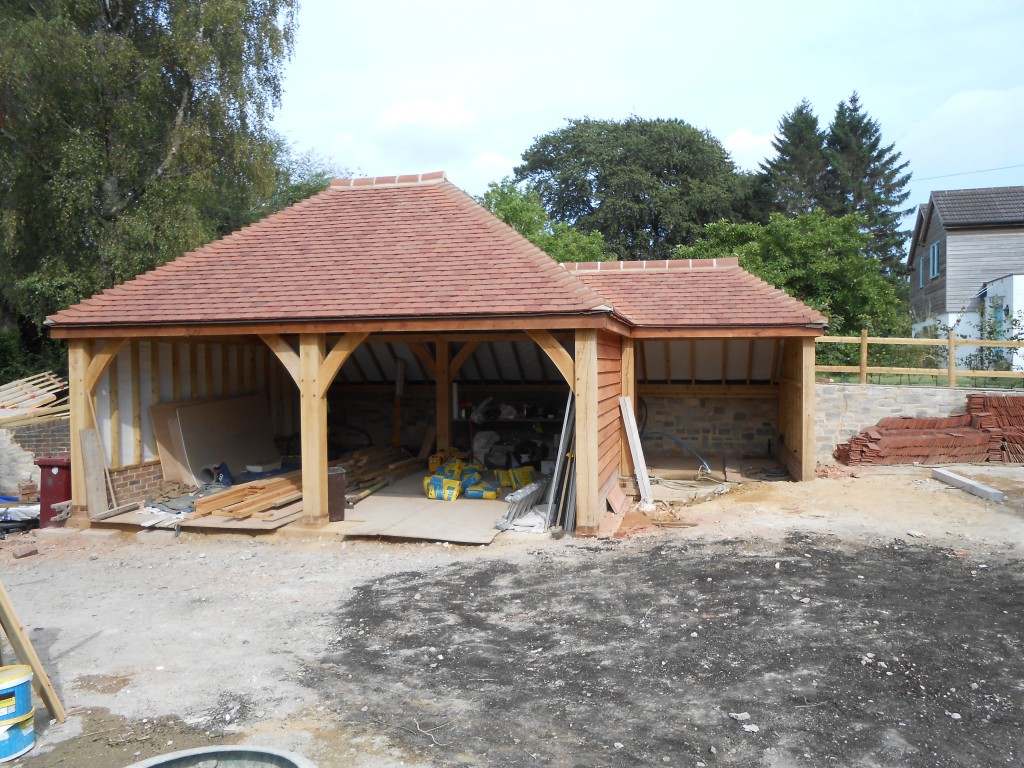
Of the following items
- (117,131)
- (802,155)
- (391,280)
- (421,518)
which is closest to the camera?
(391,280)

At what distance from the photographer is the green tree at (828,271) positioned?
2180cm

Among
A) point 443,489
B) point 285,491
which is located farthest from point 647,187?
point 285,491

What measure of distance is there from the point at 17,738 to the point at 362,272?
6.66 m

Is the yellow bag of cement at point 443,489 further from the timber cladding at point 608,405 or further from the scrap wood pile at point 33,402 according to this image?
the scrap wood pile at point 33,402

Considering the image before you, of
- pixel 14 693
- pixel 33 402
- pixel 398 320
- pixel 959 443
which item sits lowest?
pixel 14 693

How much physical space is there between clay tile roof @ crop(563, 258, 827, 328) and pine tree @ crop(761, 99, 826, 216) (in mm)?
29110

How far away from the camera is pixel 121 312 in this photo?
977 cm

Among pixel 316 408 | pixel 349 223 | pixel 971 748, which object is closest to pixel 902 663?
pixel 971 748

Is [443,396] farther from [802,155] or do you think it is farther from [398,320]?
[802,155]

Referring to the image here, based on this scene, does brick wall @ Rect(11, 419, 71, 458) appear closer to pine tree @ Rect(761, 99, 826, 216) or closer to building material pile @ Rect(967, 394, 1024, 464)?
building material pile @ Rect(967, 394, 1024, 464)

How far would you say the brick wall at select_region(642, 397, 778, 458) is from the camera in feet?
48.3

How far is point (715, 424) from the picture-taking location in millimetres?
14898

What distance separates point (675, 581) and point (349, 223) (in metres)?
7.03

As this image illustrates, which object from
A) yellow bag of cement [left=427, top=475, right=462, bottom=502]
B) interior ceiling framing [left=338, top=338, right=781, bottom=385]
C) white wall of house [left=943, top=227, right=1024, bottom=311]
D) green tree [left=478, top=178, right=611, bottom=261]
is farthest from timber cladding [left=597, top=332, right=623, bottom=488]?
white wall of house [left=943, top=227, right=1024, bottom=311]
